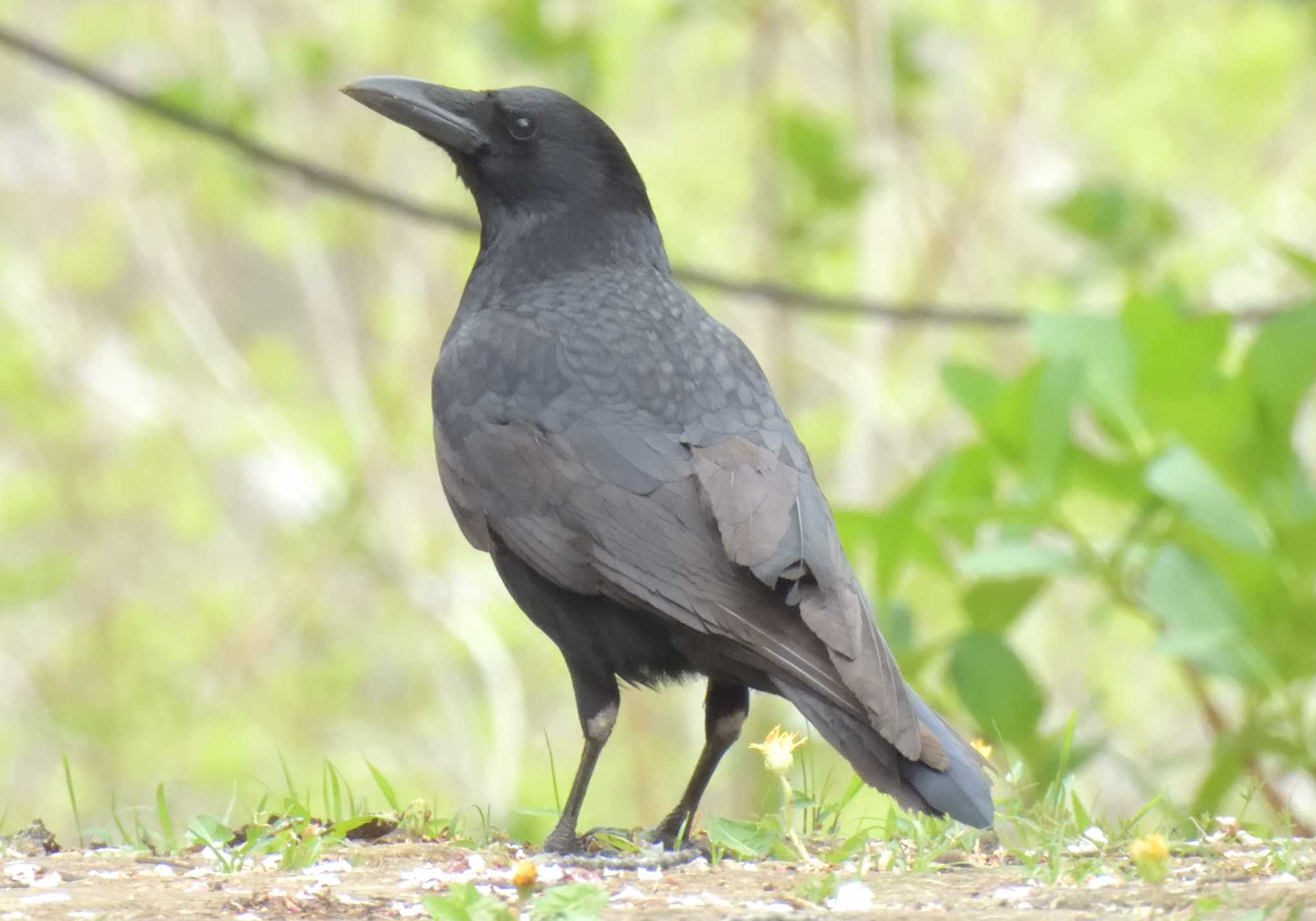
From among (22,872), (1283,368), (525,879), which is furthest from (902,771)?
(1283,368)

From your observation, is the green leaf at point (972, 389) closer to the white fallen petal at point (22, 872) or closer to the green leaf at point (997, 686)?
the green leaf at point (997, 686)

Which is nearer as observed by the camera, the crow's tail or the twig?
the crow's tail

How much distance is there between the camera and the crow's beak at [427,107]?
4.34 m

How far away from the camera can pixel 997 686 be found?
15.0ft

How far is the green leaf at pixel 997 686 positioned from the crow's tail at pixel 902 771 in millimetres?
1369

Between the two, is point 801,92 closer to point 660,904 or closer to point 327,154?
point 327,154

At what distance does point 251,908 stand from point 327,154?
828cm

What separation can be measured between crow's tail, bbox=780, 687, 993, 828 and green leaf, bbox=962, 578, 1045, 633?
181 cm

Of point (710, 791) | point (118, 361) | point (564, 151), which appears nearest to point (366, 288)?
point (118, 361)

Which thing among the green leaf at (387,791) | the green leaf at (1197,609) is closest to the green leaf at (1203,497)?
the green leaf at (1197,609)

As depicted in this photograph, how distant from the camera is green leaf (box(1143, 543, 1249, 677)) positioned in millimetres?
4395

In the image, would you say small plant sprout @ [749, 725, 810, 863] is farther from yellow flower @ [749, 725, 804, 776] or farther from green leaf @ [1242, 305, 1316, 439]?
green leaf @ [1242, 305, 1316, 439]

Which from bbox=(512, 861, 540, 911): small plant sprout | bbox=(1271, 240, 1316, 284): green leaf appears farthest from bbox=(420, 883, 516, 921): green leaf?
bbox=(1271, 240, 1316, 284): green leaf

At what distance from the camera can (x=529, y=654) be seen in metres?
12.8
